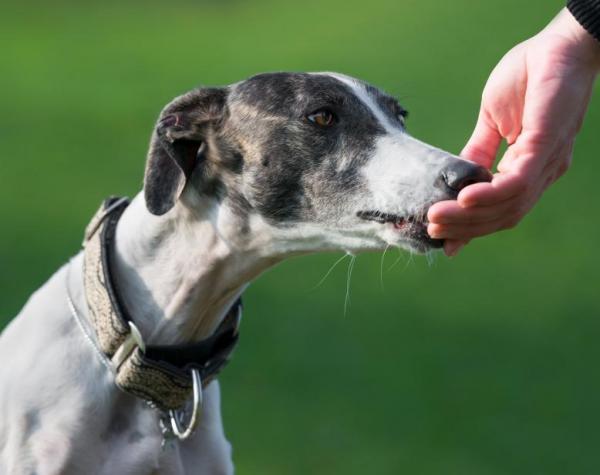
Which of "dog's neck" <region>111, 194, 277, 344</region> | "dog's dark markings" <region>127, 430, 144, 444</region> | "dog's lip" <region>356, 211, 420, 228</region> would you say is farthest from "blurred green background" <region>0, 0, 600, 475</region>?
"dog's dark markings" <region>127, 430, 144, 444</region>

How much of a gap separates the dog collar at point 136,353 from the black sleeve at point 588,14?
3.42 feet

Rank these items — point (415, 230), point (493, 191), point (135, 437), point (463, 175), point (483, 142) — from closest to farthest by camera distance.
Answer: point (493, 191)
point (463, 175)
point (415, 230)
point (483, 142)
point (135, 437)

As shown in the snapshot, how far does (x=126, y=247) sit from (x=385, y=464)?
1860 millimetres

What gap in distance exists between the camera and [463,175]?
250cm

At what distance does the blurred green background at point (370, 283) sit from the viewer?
4.75 metres

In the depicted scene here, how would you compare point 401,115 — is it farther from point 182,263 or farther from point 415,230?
point 182,263

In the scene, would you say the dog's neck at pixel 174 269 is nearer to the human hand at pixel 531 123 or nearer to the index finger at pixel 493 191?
the human hand at pixel 531 123

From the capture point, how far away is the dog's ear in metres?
2.86

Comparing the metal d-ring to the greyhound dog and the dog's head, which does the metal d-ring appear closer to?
the greyhound dog

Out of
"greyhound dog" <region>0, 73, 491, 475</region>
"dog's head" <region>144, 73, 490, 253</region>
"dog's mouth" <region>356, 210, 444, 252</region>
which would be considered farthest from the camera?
"greyhound dog" <region>0, 73, 491, 475</region>

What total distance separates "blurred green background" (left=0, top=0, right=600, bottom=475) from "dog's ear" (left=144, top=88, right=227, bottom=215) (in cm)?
54

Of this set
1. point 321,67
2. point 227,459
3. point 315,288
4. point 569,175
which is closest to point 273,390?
point 315,288

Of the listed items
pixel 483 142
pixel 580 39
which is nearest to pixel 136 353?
pixel 483 142

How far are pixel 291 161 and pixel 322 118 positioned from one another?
0.37ft
